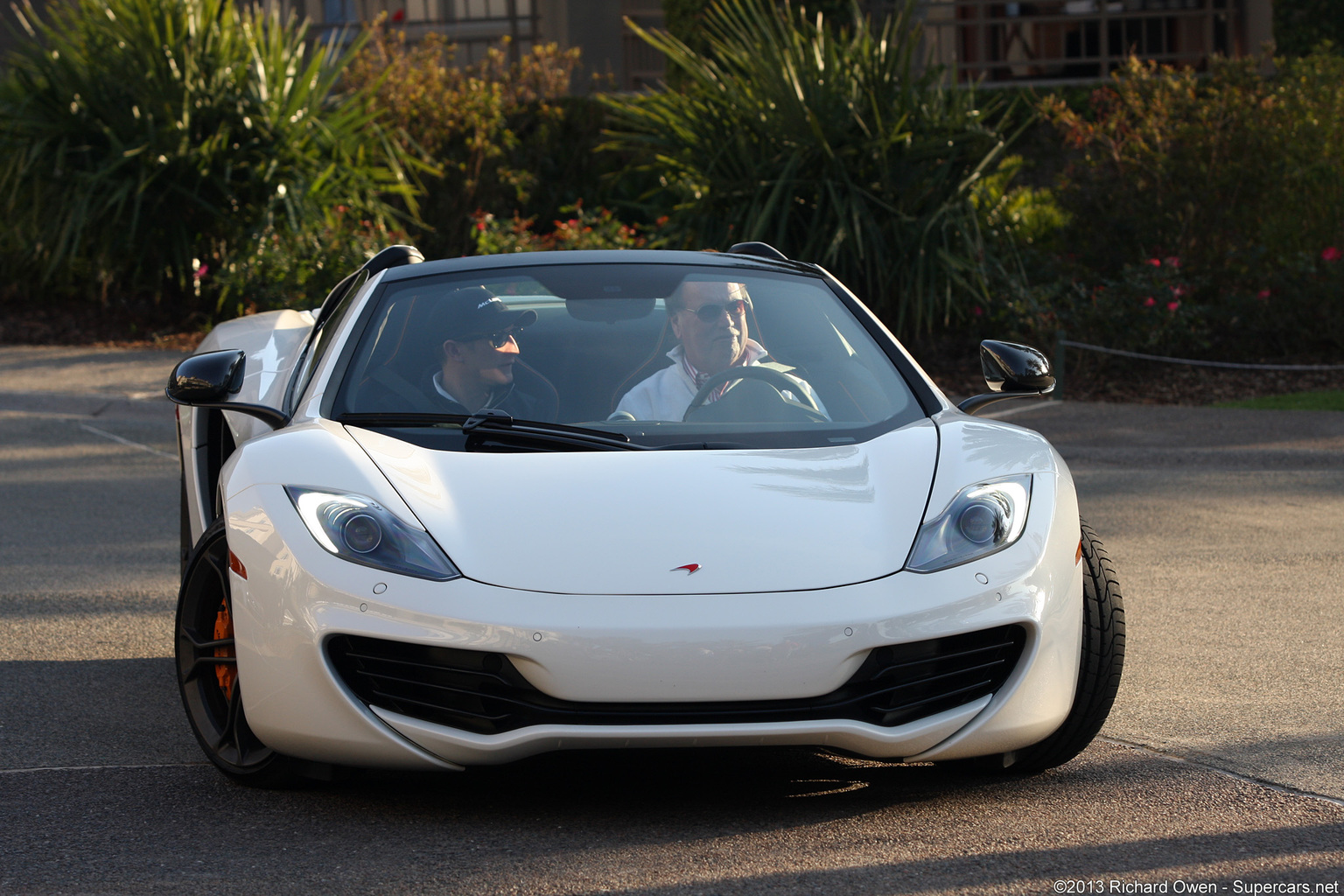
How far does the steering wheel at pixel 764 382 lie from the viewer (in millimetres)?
4355

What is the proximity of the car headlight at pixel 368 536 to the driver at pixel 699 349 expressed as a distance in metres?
1.10

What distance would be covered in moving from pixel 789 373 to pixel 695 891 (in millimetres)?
1853

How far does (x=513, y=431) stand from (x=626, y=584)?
752 mm

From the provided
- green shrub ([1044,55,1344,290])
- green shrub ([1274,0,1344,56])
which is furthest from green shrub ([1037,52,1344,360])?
green shrub ([1274,0,1344,56])

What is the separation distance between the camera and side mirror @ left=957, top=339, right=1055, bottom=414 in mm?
4422

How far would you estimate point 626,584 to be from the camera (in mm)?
3285

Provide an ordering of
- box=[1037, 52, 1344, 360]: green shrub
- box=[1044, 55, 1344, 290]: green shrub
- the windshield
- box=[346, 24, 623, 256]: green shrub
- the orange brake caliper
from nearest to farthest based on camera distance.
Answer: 1. the orange brake caliper
2. the windshield
3. box=[1037, 52, 1344, 360]: green shrub
4. box=[1044, 55, 1344, 290]: green shrub
5. box=[346, 24, 623, 256]: green shrub

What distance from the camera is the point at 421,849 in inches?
128

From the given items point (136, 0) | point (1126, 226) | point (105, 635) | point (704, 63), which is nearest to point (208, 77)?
point (136, 0)

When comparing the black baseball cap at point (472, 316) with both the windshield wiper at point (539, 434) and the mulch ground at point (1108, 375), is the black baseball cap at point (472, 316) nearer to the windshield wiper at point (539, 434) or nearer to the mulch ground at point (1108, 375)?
the windshield wiper at point (539, 434)

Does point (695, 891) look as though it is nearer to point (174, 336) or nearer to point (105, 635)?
point (105, 635)

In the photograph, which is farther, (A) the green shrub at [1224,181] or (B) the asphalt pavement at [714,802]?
(A) the green shrub at [1224,181]

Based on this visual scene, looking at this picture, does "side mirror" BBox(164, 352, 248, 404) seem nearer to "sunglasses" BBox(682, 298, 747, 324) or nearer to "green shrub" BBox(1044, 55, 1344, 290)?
"sunglasses" BBox(682, 298, 747, 324)

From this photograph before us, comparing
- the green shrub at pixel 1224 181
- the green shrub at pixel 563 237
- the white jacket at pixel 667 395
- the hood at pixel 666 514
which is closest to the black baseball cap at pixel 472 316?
the white jacket at pixel 667 395
